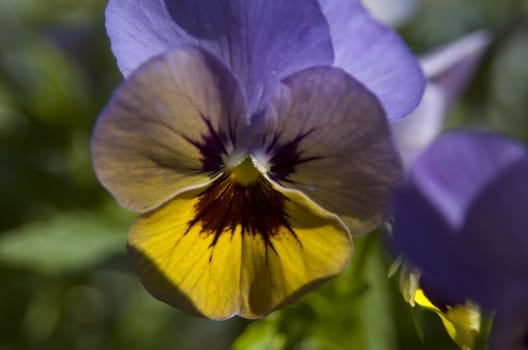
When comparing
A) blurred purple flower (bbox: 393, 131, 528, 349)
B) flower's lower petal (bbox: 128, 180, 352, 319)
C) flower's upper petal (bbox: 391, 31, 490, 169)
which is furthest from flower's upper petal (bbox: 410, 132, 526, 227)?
flower's upper petal (bbox: 391, 31, 490, 169)

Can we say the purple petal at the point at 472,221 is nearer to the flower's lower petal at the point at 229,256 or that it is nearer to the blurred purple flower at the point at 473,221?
the blurred purple flower at the point at 473,221

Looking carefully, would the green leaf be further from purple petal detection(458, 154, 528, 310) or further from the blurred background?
purple petal detection(458, 154, 528, 310)

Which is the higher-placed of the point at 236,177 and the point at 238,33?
the point at 238,33

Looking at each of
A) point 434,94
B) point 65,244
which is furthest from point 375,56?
point 65,244

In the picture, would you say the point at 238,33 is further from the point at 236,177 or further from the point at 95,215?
the point at 95,215

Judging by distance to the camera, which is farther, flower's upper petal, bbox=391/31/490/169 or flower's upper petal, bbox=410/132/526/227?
flower's upper petal, bbox=391/31/490/169

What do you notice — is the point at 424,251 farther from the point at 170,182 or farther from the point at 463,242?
the point at 170,182

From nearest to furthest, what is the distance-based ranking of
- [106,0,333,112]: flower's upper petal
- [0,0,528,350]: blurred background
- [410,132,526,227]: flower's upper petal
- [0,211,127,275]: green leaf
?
[410,132,526,227]: flower's upper petal, [106,0,333,112]: flower's upper petal, [0,0,528,350]: blurred background, [0,211,127,275]: green leaf
